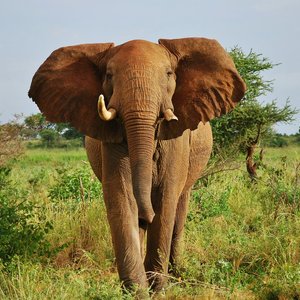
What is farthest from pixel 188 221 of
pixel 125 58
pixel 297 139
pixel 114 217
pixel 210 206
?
pixel 297 139

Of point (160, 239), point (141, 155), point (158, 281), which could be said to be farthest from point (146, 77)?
point (158, 281)

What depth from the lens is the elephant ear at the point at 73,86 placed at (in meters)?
5.81

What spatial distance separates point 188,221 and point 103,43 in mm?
3620

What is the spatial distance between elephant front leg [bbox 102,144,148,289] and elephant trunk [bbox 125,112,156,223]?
47 cm

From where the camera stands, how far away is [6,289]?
18.7ft

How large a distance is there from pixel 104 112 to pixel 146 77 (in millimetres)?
427

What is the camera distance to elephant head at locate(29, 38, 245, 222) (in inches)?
209

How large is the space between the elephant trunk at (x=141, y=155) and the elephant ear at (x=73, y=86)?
589 millimetres

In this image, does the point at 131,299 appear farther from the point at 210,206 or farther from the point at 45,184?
the point at 45,184

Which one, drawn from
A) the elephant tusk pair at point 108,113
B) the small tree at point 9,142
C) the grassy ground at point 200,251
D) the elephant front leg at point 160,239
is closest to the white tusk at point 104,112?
the elephant tusk pair at point 108,113

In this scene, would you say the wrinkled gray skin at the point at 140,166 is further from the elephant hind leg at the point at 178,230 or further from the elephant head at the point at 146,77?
the elephant hind leg at the point at 178,230

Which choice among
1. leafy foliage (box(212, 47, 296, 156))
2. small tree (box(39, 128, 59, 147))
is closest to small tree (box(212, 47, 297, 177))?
leafy foliage (box(212, 47, 296, 156))

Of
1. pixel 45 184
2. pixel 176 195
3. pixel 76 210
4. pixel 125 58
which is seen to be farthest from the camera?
pixel 45 184

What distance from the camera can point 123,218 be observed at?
221 inches
